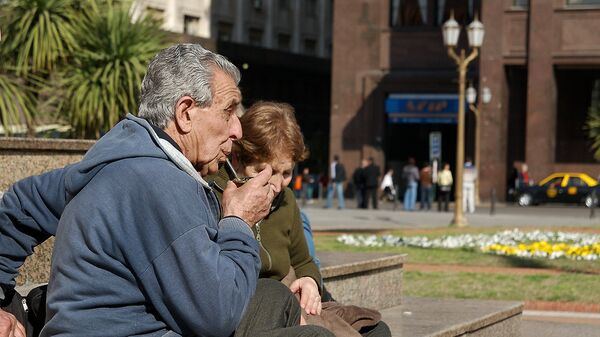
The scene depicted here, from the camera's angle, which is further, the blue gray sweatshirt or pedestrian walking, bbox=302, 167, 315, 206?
pedestrian walking, bbox=302, 167, 315, 206

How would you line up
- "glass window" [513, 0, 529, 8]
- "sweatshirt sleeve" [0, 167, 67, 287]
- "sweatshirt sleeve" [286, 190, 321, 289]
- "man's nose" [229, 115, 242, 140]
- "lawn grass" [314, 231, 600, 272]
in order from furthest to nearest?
Result: "glass window" [513, 0, 529, 8] < "lawn grass" [314, 231, 600, 272] < "sweatshirt sleeve" [286, 190, 321, 289] < "sweatshirt sleeve" [0, 167, 67, 287] < "man's nose" [229, 115, 242, 140]

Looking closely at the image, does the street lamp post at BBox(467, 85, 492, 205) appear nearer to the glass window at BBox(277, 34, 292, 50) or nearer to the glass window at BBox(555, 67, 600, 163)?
the glass window at BBox(555, 67, 600, 163)

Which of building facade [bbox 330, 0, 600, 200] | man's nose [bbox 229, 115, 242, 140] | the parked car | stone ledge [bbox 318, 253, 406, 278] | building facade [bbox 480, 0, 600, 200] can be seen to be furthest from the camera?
building facade [bbox 330, 0, 600, 200]

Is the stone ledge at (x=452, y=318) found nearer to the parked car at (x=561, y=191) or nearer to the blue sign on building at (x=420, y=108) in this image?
the parked car at (x=561, y=191)

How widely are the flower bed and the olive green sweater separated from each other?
11894 mm

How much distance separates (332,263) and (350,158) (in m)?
46.3

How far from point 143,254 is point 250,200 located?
536 millimetres

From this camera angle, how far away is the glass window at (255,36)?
71.2 metres

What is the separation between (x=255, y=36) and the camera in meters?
71.8

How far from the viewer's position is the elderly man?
386cm

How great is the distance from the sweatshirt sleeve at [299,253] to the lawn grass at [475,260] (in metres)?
10.3

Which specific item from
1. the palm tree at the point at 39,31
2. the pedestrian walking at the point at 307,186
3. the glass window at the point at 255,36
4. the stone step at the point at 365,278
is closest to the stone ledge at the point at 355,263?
the stone step at the point at 365,278

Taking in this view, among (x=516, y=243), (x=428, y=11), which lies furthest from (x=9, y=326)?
(x=428, y=11)

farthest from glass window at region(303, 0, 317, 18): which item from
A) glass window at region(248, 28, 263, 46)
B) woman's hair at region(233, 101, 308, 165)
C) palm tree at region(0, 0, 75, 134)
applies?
woman's hair at region(233, 101, 308, 165)
